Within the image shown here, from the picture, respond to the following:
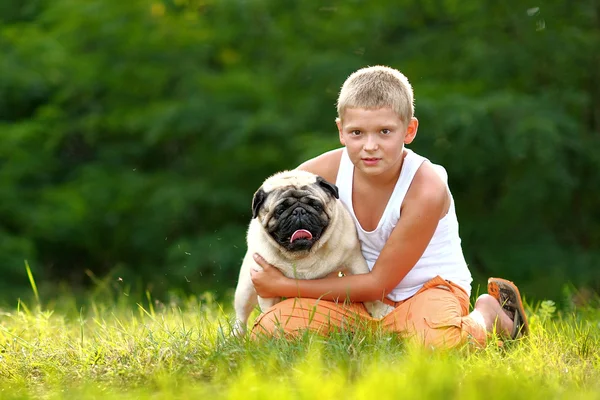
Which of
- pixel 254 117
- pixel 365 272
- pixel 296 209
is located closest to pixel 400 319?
pixel 365 272

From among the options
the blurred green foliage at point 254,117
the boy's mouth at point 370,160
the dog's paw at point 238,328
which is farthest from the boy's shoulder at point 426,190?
the blurred green foliage at point 254,117

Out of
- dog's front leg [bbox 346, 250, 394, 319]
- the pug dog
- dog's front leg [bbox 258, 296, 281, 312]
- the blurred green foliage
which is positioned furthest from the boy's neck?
the blurred green foliage

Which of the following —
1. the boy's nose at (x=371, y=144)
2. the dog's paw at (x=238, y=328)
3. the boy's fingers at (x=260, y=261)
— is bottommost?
the dog's paw at (x=238, y=328)

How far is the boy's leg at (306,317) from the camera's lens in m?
3.95

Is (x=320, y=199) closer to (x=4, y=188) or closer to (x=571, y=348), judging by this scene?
(x=571, y=348)

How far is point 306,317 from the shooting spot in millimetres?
4090

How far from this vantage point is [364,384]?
2.98 m

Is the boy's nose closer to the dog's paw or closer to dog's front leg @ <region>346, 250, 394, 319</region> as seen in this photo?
dog's front leg @ <region>346, 250, 394, 319</region>

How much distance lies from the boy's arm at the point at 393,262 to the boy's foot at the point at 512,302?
2.41 ft

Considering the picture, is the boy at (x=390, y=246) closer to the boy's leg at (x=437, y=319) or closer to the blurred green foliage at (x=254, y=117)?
the boy's leg at (x=437, y=319)

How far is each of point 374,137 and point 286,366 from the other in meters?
1.28

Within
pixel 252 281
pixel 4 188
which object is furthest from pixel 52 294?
pixel 252 281

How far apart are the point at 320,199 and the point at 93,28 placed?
24.9 feet

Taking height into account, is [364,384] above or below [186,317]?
above
